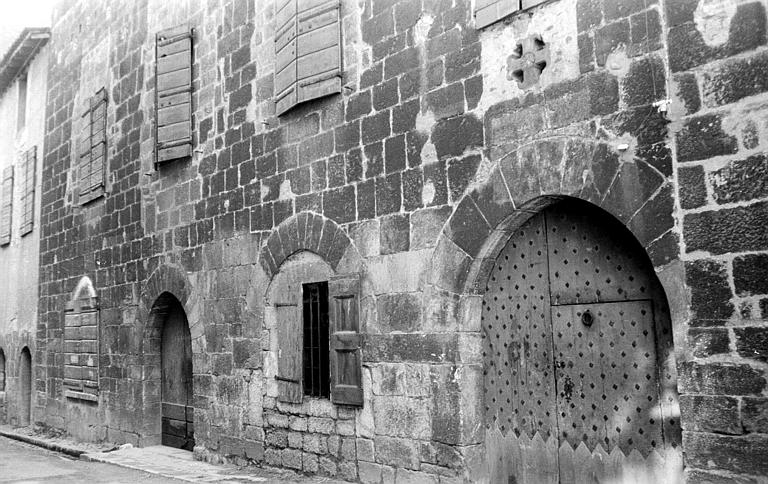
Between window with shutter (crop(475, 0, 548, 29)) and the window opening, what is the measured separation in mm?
2639

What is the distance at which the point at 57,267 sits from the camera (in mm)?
11477

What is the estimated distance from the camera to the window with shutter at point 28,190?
12.9 meters

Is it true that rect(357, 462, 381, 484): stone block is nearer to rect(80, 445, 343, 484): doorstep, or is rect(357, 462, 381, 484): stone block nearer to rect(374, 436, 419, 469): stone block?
rect(374, 436, 419, 469): stone block

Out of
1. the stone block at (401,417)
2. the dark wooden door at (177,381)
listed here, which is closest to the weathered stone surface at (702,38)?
the stone block at (401,417)

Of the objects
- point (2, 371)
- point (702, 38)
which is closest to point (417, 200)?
point (702, 38)

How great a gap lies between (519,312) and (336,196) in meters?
1.98

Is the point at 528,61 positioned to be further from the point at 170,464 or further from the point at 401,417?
the point at 170,464

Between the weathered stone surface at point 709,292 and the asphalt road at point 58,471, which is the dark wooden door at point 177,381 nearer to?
the asphalt road at point 58,471

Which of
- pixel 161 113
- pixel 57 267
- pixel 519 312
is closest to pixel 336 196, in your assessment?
pixel 519 312

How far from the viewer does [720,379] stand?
11.8ft

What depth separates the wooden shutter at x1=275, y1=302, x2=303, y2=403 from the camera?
6516 millimetres

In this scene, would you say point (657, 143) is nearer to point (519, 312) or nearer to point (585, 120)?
point (585, 120)

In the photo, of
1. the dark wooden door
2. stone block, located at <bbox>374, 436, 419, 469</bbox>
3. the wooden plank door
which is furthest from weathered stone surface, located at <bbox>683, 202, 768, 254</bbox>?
the dark wooden door

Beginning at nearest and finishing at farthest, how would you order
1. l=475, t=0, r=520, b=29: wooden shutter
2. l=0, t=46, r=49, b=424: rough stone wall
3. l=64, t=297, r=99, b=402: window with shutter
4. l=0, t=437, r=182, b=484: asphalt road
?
l=475, t=0, r=520, b=29: wooden shutter
l=0, t=437, r=182, b=484: asphalt road
l=64, t=297, r=99, b=402: window with shutter
l=0, t=46, r=49, b=424: rough stone wall
